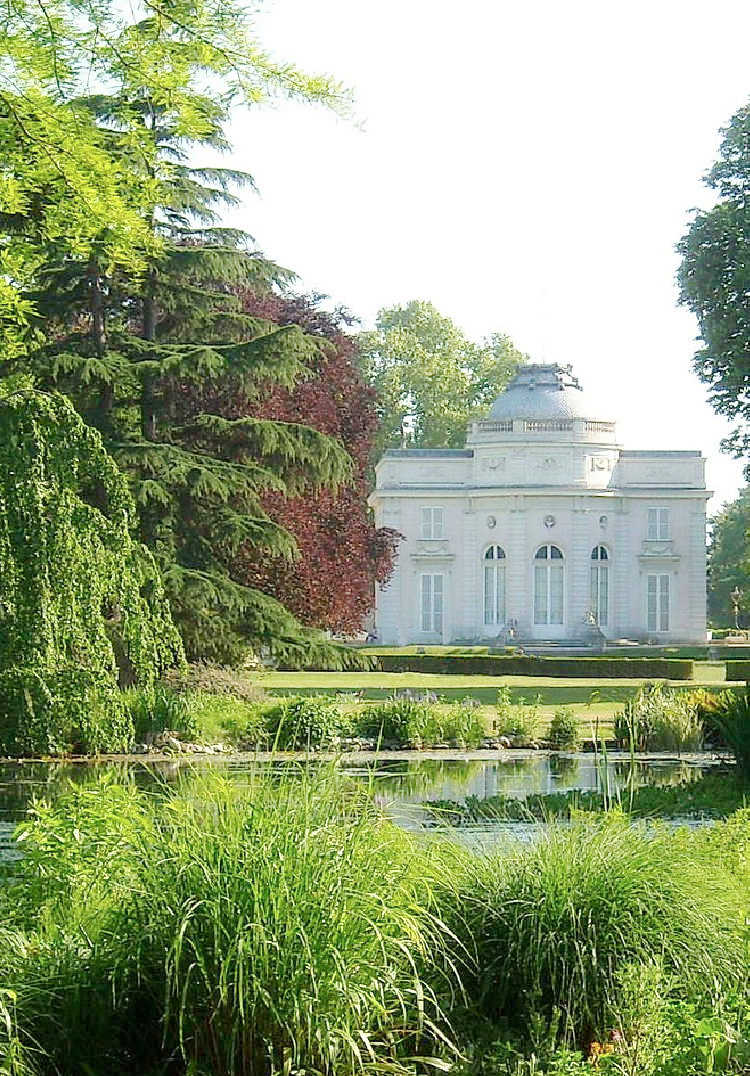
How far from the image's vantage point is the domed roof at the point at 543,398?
5622 centimetres

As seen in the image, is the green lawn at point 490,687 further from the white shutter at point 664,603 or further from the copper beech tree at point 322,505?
the white shutter at point 664,603

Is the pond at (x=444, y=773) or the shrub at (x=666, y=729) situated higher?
the shrub at (x=666, y=729)

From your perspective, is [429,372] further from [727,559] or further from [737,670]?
[737,670]

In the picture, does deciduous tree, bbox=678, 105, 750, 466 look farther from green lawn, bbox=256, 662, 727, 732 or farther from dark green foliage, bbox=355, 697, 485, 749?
dark green foliage, bbox=355, 697, 485, 749

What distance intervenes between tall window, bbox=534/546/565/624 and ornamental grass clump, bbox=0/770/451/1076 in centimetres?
5040

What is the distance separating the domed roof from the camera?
56219 mm

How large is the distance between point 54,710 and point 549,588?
40.7 meters

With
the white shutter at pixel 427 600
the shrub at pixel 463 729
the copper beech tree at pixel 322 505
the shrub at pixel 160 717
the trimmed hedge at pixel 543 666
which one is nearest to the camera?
the shrub at pixel 160 717

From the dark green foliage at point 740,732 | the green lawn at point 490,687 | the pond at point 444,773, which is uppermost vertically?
the dark green foliage at point 740,732

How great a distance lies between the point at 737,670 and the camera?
105 ft

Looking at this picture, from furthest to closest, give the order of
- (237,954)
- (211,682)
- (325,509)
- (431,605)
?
1. (431,605)
2. (325,509)
3. (211,682)
4. (237,954)

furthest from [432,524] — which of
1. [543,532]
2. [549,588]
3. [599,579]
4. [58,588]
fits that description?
[58,588]

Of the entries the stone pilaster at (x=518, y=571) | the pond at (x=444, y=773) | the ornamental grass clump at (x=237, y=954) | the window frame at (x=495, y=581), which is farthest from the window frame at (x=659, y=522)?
the ornamental grass clump at (x=237, y=954)

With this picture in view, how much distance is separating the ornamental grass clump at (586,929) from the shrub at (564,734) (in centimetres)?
1307
